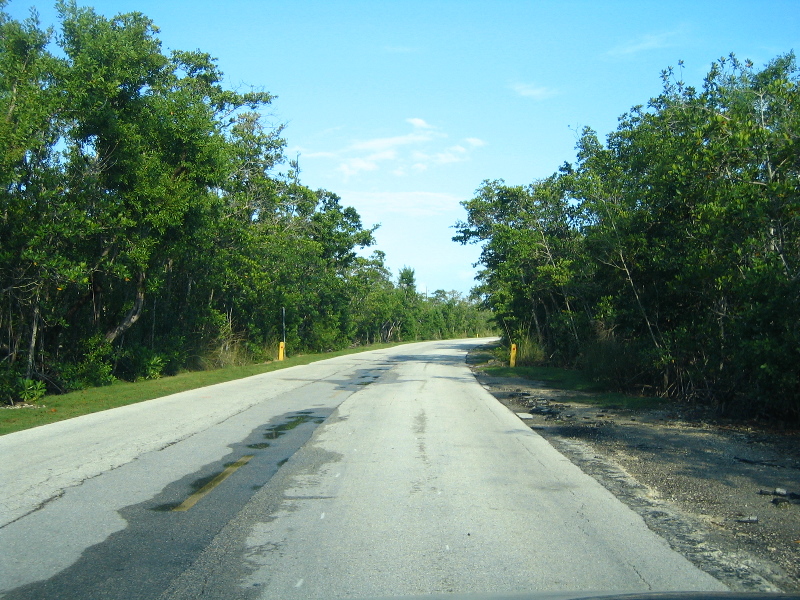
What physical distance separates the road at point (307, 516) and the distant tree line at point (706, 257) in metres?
4.55

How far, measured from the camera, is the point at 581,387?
21.4 meters

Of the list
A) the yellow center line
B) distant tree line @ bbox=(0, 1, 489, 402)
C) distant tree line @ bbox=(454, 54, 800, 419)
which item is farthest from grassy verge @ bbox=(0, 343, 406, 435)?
distant tree line @ bbox=(454, 54, 800, 419)

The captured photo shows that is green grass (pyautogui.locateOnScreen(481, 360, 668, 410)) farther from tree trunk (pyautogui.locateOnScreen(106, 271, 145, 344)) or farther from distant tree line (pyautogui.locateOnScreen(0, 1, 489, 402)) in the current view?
tree trunk (pyautogui.locateOnScreen(106, 271, 145, 344))

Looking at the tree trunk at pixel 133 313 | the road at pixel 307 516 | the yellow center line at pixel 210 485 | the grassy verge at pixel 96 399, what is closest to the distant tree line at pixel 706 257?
the road at pixel 307 516

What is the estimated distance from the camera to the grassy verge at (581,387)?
666 inches

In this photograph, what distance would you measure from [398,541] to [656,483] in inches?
160

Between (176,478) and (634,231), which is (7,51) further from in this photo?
(634,231)

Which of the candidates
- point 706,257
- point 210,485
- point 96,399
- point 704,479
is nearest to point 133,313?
point 96,399

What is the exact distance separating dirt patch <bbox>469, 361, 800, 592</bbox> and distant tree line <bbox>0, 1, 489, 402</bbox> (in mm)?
12764

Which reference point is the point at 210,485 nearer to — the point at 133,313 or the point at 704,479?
the point at 704,479

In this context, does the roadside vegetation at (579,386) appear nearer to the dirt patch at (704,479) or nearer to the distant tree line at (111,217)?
the dirt patch at (704,479)

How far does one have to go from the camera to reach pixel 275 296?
3728 centimetres

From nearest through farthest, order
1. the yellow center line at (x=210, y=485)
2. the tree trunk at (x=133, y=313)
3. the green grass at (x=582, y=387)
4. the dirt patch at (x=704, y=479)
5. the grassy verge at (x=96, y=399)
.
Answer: the dirt patch at (x=704, y=479) → the yellow center line at (x=210, y=485) → the grassy verge at (x=96, y=399) → the green grass at (x=582, y=387) → the tree trunk at (x=133, y=313)

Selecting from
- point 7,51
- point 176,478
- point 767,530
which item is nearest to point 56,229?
point 7,51
